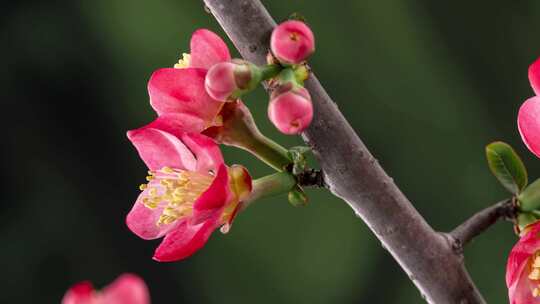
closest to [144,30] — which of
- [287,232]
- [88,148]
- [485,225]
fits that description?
[88,148]

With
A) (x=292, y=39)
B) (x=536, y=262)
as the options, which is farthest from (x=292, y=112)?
(x=536, y=262)

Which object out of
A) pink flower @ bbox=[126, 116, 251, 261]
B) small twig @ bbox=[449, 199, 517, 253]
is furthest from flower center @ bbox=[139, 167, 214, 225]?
small twig @ bbox=[449, 199, 517, 253]

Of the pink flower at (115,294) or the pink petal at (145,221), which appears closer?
the pink flower at (115,294)

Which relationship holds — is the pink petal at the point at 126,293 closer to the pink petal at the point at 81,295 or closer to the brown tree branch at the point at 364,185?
the pink petal at the point at 81,295

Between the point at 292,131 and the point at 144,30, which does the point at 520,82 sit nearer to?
the point at 144,30

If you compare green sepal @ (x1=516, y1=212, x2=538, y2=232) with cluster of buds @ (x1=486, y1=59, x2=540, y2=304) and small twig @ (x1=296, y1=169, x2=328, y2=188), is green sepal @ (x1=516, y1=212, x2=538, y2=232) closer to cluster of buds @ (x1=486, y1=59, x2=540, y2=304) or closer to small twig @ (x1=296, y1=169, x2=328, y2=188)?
cluster of buds @ (x1=486, y1=59, x2=540, y2=304)

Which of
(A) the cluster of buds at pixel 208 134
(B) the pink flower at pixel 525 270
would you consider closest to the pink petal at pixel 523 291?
(B) the pink flower at pixel 525 270
